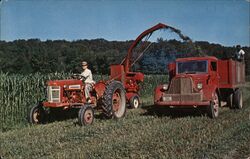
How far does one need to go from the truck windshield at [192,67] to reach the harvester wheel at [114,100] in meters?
2.54

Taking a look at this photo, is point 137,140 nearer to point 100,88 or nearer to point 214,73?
point 100,88

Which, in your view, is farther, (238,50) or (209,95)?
(238,50)

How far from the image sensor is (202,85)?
11.4m

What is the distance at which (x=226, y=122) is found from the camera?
931cm

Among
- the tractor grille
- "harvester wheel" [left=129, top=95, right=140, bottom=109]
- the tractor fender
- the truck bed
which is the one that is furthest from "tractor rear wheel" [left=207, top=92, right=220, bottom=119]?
the tractor grille

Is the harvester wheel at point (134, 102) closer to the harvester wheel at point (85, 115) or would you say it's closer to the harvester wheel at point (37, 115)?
the harvester wheel at point (37, 115)

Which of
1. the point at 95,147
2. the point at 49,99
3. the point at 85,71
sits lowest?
the point at 95,147

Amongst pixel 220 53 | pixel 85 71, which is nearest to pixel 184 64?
pixel 85 71

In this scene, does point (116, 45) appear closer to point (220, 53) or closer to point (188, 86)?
point (220, 53)

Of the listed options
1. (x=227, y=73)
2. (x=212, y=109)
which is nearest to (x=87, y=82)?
(x=212, y=109)

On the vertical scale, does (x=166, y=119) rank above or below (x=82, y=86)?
below

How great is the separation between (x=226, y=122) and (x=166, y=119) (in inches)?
72.5

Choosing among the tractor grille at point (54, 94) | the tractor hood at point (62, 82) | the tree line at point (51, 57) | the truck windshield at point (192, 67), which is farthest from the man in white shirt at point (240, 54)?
the tree line at point (51, 57)

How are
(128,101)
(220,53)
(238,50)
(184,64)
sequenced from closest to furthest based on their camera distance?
(184,64) < (128,101) < (238,50) < (220,53)
